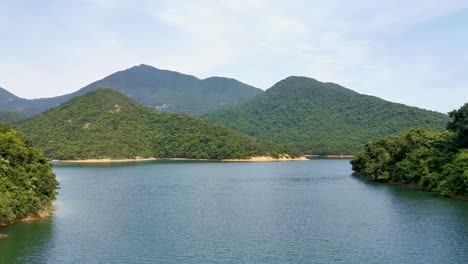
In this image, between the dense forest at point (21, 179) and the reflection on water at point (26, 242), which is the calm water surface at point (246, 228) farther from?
the dense forest at point (21, 179)

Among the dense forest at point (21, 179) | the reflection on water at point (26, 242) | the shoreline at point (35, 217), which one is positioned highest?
the dense forest at point (21, 179)

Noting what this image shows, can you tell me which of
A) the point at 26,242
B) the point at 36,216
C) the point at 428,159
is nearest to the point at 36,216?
the point at 36,216

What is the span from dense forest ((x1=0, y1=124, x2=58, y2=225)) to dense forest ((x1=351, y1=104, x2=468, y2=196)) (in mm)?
59198

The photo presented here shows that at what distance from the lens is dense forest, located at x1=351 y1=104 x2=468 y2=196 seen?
74.5m

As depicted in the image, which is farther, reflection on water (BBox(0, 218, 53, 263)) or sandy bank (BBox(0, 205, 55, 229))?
sandy bank (BBox(0, 205, 55, 229))

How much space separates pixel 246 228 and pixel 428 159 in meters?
49.4

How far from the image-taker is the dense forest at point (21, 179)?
5131cm

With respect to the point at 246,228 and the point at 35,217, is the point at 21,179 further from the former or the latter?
the point at 246,228

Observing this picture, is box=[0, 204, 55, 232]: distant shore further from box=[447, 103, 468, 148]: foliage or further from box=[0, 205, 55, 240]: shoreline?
box=[447, 103, 468, 148]: foliage

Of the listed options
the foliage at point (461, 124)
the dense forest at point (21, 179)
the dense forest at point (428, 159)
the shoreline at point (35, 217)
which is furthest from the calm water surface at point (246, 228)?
the foliage at point (461, 124)

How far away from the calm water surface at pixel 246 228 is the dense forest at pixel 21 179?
2199mm

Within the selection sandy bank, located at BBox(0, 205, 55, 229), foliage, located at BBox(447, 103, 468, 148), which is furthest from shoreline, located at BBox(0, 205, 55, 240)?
foliage, located at BBox(447, 103, 468, 148)

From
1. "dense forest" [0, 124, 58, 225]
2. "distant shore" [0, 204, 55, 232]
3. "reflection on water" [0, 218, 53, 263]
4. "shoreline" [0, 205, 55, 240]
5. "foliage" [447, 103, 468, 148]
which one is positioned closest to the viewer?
"reflection on water" [0, 218, 53, 263]

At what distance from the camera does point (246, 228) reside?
54.0 meters
